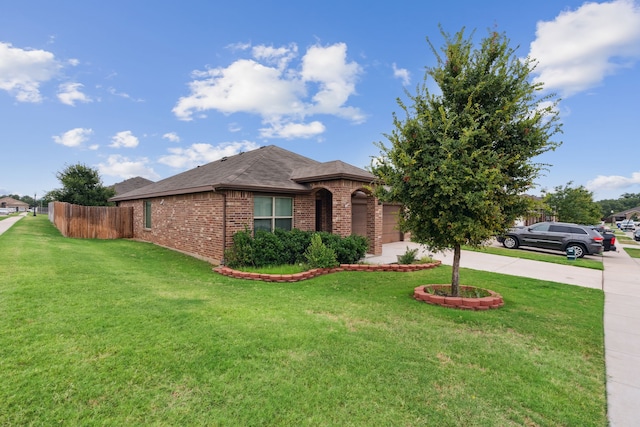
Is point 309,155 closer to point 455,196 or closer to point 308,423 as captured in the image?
point 455,196

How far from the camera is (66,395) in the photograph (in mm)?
2820

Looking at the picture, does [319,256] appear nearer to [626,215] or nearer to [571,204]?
[571,204]

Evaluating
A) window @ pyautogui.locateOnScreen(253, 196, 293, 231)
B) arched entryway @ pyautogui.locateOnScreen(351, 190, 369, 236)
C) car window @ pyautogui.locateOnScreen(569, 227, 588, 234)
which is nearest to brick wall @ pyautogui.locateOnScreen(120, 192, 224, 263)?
window @ pyautogui.locateOnScreen(253, 196, 293, 231)

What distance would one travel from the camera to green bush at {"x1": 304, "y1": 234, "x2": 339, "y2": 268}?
918cm

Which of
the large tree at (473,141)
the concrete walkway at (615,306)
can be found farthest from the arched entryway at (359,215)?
the large tree at (473,141)

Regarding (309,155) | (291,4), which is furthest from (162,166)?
(291,4)

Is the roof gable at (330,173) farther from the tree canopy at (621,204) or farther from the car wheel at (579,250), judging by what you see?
the tree canopy at (621,204)

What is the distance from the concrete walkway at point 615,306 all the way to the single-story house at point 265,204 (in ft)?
7.15

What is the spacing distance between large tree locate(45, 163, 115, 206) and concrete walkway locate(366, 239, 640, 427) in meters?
26.3

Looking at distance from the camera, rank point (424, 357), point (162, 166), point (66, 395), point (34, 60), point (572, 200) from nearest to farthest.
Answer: point (66, 395), point (424, 357), point (34, 60), point (162, 166), point (572, 200)

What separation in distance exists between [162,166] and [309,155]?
40.9 ft

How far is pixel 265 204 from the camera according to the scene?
10.8 m

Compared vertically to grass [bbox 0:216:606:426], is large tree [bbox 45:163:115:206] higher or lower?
higher

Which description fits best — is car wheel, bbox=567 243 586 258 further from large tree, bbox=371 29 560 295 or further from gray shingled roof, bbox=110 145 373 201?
large tree, bbox=371 29 560 295
